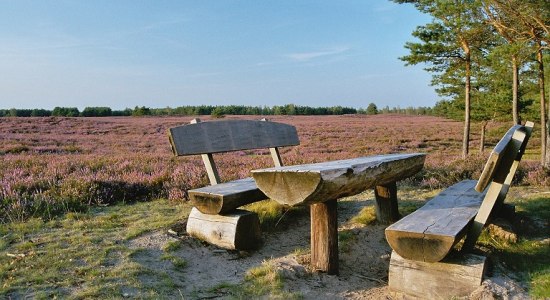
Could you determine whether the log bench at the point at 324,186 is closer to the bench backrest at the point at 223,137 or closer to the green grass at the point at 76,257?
the green grass at the point at 76,257

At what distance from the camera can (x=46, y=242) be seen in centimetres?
402

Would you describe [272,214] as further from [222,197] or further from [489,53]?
[489,53]

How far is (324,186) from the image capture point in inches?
115

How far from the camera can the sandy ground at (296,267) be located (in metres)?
3.28

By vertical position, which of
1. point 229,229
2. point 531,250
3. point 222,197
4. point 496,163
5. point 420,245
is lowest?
point 531,250

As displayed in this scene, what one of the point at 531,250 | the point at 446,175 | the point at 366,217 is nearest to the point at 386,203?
the point at 366,217

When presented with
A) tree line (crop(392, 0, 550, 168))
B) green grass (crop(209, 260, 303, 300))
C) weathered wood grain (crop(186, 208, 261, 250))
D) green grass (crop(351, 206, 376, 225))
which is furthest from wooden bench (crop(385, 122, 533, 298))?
tree line (crop(392, 0, 550, 168))

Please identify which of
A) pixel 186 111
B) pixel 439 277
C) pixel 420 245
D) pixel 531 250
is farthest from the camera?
pixel 186 111

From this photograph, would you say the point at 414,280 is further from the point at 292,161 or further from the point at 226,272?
the point at 292,161

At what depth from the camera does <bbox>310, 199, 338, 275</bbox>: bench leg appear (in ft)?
11.9

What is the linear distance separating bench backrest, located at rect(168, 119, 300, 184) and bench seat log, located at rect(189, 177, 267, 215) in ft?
1.70

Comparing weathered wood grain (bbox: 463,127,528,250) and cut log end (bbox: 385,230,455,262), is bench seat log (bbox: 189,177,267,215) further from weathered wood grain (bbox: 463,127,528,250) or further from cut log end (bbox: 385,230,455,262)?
weathered wood grain (bbox: 463,127,528,250)

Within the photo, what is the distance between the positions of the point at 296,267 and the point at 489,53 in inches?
452

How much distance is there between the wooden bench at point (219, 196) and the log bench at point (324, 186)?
2.38 feet
